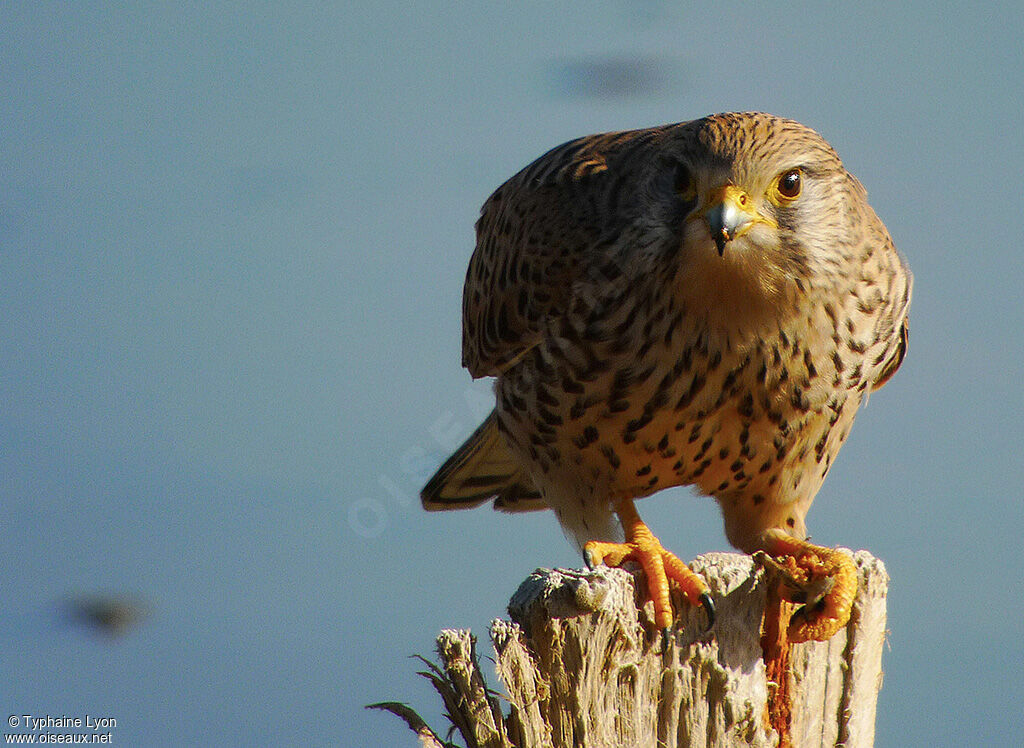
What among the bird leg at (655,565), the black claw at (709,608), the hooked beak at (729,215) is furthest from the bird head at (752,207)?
the black claw at (709,608)

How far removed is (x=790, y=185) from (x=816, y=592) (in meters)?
0.94

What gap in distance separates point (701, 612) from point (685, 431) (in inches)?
25.7

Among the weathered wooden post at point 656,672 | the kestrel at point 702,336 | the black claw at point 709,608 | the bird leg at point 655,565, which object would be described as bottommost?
the weathered wooden post at point 656,672

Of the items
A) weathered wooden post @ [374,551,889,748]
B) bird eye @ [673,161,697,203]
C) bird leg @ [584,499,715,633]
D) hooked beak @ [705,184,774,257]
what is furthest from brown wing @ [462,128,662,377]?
weathered wooden post @ [374,551,889,748]

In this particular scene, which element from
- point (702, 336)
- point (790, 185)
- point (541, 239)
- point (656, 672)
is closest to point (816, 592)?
point (656, 672)

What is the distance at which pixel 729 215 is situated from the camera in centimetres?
271

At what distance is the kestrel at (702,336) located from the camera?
2832 mm

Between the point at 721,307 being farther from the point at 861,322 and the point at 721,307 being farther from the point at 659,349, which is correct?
the point at 861,322

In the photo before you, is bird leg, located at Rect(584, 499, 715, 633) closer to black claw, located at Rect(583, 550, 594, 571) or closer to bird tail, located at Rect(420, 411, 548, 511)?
black claw, located at Rect(583, 550, 594, 571)

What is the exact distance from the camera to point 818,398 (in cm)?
310

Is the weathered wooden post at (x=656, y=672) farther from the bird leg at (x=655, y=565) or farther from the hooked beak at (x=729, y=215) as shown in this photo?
the hooked beak at (x=729, y=215)

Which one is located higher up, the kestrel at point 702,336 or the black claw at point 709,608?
the kestrel at point 702,336

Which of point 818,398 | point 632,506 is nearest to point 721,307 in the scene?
point 818,398

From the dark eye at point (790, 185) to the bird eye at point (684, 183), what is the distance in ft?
0.65
